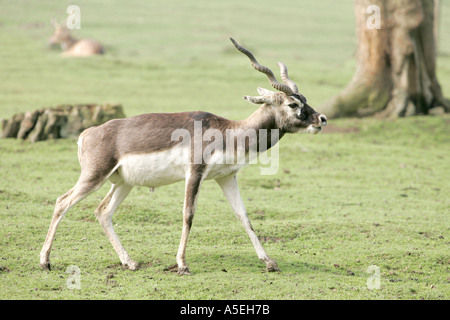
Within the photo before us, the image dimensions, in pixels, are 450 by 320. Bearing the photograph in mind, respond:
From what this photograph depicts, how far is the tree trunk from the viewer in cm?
1616

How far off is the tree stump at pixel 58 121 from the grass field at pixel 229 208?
0.31 meters

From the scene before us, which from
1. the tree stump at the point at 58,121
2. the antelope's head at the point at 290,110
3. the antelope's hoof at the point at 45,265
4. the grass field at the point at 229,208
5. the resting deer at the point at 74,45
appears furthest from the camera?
the resting deer at the point at 74,45

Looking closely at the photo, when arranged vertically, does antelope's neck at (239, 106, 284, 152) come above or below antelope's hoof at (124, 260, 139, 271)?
above

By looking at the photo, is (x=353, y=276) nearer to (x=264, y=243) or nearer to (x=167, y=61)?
(x=264, y=243)

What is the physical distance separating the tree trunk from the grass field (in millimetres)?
589

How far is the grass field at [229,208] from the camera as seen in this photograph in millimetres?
6746

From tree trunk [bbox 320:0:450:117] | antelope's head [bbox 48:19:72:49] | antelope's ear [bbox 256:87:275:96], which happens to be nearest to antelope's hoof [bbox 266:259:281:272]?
antelope's ear [bbox 256:87:275:96]

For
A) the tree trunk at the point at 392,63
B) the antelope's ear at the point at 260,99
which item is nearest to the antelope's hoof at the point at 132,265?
the antelope's ear at the point at 260,99

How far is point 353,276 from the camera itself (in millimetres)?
7113

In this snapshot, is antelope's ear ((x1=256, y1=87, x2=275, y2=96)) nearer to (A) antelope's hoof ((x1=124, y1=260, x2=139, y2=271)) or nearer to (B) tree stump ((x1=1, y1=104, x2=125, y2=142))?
(A) antelope's hoof ((x1=124, y1=260, x2=139, y2=271))

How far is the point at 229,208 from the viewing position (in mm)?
9891

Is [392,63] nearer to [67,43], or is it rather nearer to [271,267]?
[271,267]

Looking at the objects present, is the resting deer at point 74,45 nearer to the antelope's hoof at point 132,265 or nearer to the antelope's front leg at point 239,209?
the antelope's front leg at point 239,209

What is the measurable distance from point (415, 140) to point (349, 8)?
92.9ft
